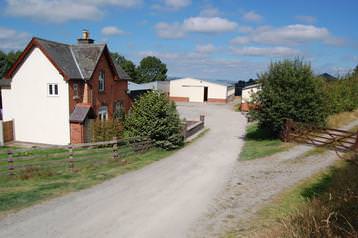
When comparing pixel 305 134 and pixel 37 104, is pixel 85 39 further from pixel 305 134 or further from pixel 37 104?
pixel 305 134

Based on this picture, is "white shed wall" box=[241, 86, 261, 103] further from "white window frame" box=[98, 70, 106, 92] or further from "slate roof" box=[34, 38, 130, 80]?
"slate roof" box=[34, 38, 130, 80]

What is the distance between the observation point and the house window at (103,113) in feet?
81.3

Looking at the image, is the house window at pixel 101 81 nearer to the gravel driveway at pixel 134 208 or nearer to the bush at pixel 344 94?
the gravel driveway at pixel 134 208

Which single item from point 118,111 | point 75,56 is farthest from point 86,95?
point 118,111

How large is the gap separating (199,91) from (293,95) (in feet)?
130

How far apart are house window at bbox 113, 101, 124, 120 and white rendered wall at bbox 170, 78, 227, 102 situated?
102 ft

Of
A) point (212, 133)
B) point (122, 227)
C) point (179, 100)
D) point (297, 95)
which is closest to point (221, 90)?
point (179, 100)

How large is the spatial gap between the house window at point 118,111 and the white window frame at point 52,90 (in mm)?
5997

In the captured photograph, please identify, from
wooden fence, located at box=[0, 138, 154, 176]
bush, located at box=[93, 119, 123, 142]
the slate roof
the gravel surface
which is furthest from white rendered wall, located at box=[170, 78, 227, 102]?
the gravel surface

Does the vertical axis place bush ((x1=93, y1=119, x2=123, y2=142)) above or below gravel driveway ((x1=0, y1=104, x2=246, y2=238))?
above

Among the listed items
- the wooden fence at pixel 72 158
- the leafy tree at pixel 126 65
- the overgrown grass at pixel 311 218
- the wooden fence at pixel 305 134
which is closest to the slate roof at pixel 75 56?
the wooden fence at pixel 72 158

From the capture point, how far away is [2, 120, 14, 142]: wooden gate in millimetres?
22723

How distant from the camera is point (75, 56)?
24.1m

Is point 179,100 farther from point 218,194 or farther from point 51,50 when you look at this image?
point 218,194
